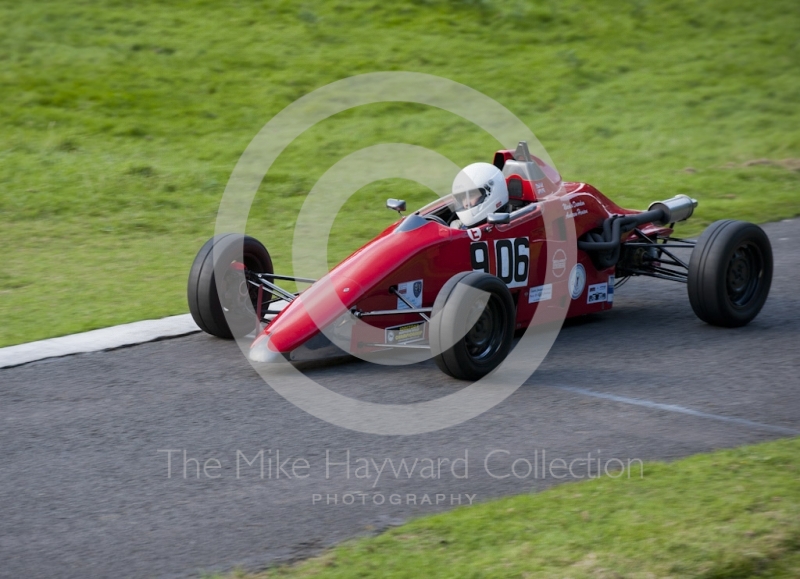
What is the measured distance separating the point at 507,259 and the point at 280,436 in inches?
97.5

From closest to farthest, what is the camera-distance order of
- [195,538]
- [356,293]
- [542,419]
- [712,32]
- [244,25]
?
[195,538] < [542,419] < [356,293] < [244,25] < [712,32]

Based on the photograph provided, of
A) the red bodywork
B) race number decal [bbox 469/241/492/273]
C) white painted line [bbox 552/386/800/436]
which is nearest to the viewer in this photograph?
Answer: white painted line [bbox 552/386/800/436]

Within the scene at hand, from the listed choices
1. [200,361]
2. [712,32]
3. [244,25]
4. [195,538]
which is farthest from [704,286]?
[712,32]

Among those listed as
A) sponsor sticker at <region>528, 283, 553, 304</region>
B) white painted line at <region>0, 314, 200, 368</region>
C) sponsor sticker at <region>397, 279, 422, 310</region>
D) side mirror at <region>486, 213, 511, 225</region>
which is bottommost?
white painted line at <region>0, 314, 200, 368</region>

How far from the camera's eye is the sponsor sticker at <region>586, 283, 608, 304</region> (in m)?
8.02

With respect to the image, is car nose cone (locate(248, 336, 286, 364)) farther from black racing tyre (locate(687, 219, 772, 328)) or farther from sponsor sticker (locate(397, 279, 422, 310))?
black racing tyre (locate(687, 219, 772, 328))

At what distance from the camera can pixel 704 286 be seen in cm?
755

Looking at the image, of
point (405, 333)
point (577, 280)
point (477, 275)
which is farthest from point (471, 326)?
point (577, 280)

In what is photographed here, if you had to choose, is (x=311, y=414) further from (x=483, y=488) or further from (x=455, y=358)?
(x=483, y=488)

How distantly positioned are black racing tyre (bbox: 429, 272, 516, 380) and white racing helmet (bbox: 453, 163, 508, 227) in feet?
3.58

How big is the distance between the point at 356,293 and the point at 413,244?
57 cm

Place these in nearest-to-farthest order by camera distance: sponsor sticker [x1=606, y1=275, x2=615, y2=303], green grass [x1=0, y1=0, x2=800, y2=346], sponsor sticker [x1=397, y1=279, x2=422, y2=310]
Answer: sponsor sticker [x1=397, y1=279, x2=422, y2=310]
sponsor sticker [x1=606, y1=275, x2=615, y2=303]
green grass [x1=0, y1=0, x2=800, y2=346]

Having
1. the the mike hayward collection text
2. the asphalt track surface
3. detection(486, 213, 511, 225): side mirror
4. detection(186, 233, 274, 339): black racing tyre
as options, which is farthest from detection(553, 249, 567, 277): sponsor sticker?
the the mike hayward collection text

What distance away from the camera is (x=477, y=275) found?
651 centimetres
